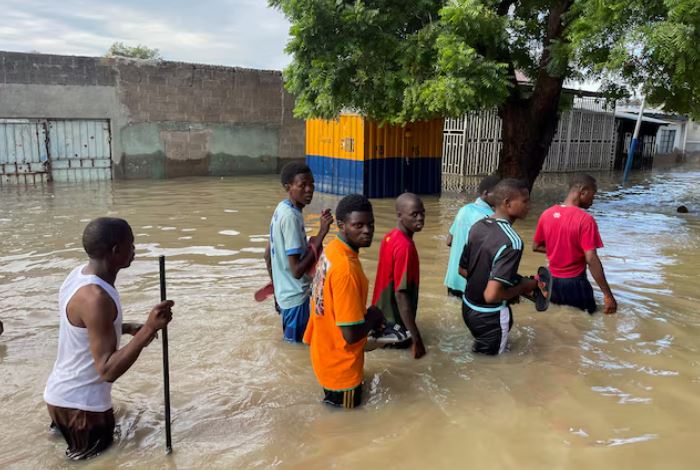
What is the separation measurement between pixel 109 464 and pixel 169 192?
11.6 meters

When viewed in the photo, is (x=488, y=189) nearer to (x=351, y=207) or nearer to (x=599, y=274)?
(x=599, y=274)

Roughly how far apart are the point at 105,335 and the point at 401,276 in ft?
6.76

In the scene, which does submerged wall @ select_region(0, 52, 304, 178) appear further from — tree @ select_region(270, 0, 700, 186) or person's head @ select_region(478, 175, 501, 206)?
person's head @ select_region(478, 175, 501, 206)

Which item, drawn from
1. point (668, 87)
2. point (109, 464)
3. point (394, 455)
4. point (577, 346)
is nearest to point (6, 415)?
point (109, 464)

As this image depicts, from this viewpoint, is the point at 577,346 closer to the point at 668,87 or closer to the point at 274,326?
the point at 274,326

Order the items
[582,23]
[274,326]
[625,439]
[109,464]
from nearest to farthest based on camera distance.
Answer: [109,464], [625,439], [274,326], [582,23]

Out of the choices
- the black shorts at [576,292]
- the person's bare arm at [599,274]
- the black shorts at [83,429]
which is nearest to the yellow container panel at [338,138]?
the black shorts at [576,292]

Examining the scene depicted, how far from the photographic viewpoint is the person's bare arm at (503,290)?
3.96m

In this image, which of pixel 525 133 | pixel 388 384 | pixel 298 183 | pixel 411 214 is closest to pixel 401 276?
pixel 411 214

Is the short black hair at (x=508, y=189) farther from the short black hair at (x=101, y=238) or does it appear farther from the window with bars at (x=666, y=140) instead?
the window with bars at (x=666, y=140)

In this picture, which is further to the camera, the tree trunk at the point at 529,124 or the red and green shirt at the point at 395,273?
the tree trunk at the point at 529,124

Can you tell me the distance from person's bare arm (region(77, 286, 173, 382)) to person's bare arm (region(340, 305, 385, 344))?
1016 millimetres

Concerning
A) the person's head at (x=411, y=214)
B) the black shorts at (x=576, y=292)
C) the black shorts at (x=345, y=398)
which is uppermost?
the person's head at (x=411, y=214)

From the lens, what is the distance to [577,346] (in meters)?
4.80
